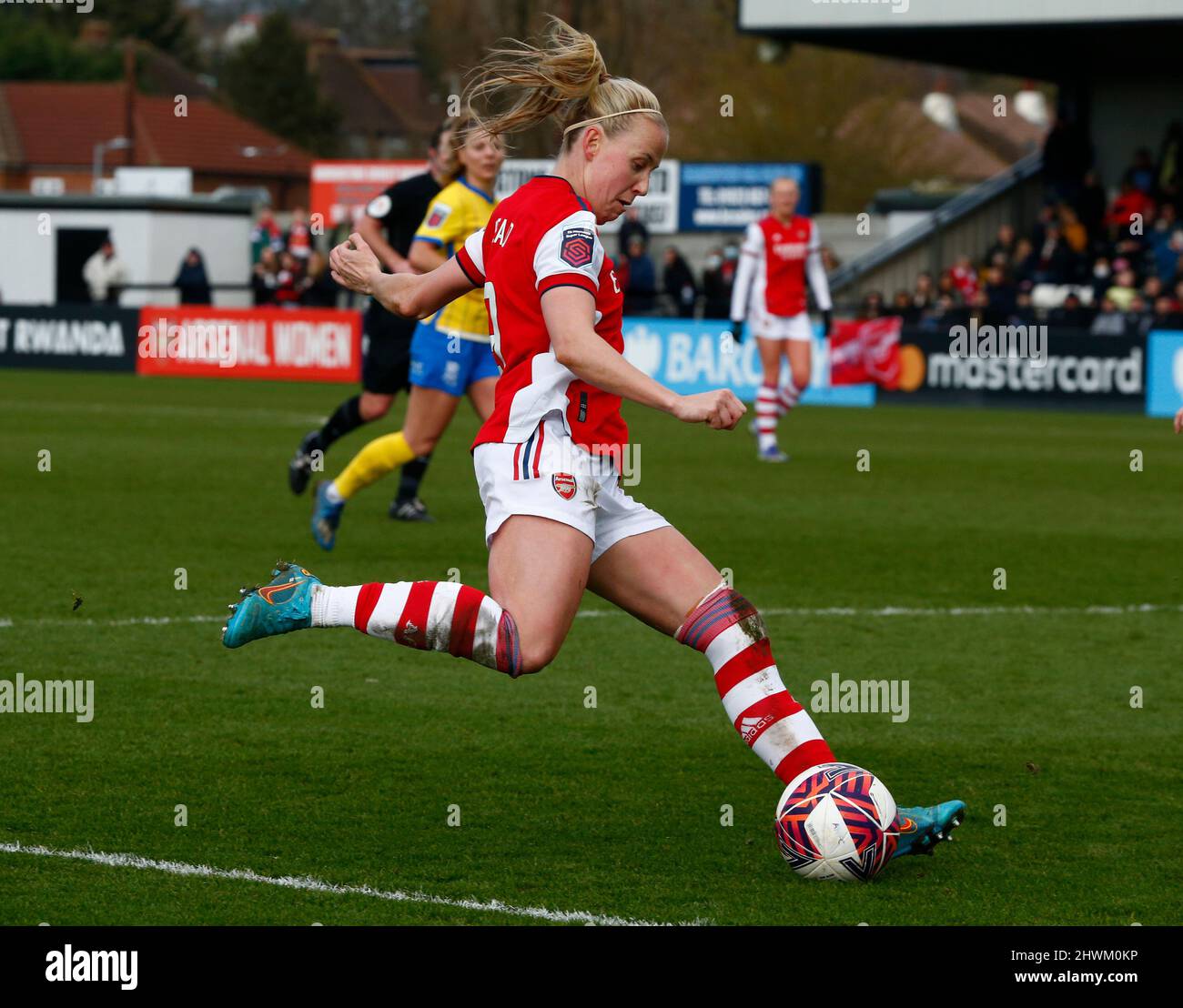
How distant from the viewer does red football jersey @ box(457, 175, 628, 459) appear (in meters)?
5.02

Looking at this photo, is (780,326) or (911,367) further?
(911,367)

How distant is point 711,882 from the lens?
5000 mm

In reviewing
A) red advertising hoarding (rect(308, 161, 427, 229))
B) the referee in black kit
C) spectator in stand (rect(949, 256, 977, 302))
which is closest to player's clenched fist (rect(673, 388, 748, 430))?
the referee in black kit

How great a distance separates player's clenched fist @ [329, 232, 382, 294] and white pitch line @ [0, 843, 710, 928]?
1620 mm

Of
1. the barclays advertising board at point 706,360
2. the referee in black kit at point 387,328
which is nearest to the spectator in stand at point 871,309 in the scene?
the barclays advertising board at point 706,360

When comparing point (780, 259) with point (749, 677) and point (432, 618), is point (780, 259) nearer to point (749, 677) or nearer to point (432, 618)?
point (749, 677)

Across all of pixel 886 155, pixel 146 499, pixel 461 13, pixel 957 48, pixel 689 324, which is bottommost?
pixel 146 499

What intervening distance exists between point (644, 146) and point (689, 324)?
21.3 meters

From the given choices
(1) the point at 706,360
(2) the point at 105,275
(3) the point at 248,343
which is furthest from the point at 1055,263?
(2) the point at 105,275

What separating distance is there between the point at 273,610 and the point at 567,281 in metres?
1.08

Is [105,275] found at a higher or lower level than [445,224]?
higher

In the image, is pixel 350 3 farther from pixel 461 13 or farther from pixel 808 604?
pixel 808 604

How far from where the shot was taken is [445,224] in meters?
11.0
